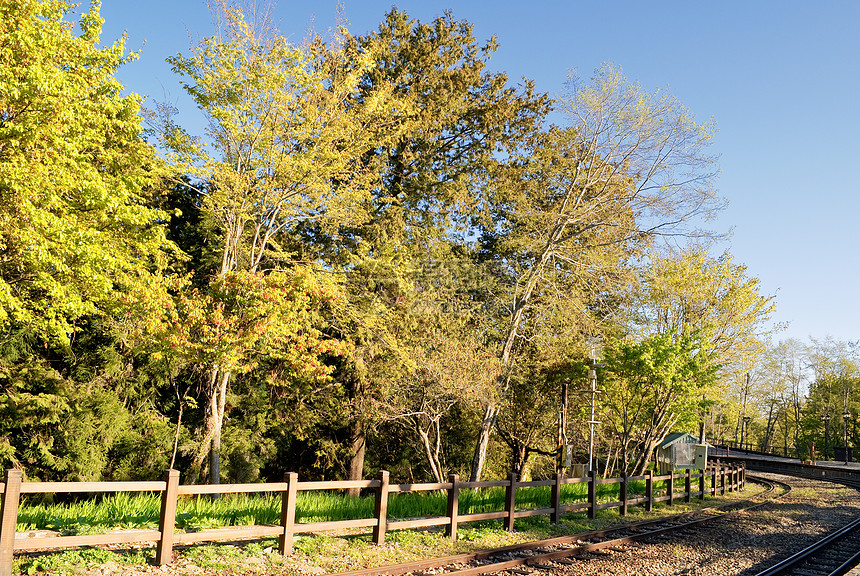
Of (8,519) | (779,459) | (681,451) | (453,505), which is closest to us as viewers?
(8,519)

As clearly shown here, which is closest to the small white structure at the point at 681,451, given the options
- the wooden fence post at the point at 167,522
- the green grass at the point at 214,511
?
the green grass at the point at 214,511

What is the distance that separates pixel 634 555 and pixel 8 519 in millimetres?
8750

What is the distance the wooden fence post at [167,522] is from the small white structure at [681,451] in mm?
32504

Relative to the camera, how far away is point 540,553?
9719 mm

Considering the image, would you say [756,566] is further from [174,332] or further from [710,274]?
[710,274]

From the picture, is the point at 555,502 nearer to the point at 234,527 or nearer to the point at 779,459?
the point at 234,527

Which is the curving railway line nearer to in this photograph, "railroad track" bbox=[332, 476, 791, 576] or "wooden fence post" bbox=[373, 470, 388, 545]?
"railroad track" bbox=[332, 476, 791, 576]

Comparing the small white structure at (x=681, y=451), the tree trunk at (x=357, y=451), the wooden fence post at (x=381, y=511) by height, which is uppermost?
the wooden fence post at (x=381, y=511)

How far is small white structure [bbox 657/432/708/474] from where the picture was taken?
3572cm

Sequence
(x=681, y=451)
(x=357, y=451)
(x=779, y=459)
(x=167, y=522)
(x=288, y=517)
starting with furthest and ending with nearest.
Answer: (x=779, y=459) < (x=681, y=451) < (x=357, y=451) < (x=288, y=517) < (x=167, y=522)

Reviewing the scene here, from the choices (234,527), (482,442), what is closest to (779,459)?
(482,442)

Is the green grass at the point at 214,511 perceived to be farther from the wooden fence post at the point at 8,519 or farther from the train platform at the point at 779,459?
the train platform at the point at 779,459

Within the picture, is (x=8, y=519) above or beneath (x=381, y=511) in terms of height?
above

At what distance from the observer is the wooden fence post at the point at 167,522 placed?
22.9ft
